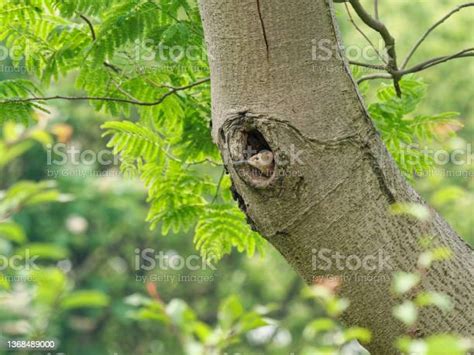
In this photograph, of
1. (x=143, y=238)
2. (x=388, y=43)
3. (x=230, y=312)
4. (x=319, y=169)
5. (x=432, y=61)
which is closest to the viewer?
(x=230, y=312)

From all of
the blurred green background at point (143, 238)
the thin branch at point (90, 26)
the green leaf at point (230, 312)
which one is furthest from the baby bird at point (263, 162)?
the blurred green background at point (143, 238)

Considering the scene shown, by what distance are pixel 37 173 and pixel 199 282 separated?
5691 mm

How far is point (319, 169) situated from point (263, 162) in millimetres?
177

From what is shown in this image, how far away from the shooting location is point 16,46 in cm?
406

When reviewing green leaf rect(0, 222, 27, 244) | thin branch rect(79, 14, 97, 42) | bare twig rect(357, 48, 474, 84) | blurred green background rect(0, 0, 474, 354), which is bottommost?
blurred green background rect(0, 0, 474, 354)

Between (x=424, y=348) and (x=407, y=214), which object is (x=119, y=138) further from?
(x=424, y=348)

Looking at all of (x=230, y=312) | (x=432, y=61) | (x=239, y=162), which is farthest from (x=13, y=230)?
(x=432, y=61)

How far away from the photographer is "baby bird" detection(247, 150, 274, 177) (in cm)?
296

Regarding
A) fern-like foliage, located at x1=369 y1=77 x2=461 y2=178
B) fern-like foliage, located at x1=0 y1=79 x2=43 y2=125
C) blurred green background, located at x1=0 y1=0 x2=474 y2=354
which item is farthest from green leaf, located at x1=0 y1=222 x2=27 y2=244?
blurred green background, located at x1=0 y1=0 x2=474 y2=354

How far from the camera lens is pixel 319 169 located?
2.92 meters

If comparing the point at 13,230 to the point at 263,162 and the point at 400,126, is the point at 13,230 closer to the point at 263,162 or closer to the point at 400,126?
the point at 263,162

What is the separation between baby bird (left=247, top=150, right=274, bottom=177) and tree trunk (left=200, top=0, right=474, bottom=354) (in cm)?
3

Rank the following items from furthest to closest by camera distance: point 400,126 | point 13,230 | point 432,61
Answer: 1. point 400,126
2. point 432,61
3. point 13,230

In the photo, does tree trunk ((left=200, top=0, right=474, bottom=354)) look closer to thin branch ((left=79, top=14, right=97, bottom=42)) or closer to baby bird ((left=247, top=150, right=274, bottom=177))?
baby bird ((left=247, top=150, right=274, bottom=177))
